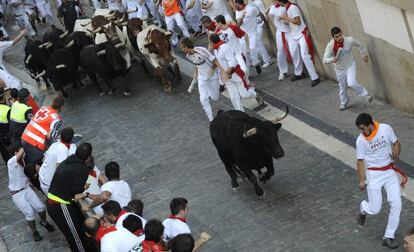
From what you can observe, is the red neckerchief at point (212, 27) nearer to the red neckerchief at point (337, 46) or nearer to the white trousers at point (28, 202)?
the red neckerchief at point (337, 46)

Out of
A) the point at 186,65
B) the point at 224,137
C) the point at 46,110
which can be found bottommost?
the point at 186,65

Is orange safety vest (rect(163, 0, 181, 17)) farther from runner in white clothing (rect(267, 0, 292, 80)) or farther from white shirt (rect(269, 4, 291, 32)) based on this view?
white shirt (rect(269, 4, 291, 32))

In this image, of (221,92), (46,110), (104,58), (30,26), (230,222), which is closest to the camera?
(230,222)

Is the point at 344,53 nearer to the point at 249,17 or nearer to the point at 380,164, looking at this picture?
the point at 249,17

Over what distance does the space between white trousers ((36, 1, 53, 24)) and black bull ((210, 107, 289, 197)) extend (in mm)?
14344

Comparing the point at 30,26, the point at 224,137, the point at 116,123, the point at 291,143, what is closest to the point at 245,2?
the point at 116,123

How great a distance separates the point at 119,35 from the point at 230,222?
7.61 m

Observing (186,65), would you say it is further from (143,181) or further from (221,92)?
(143,181)

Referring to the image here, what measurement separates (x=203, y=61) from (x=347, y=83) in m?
2.46

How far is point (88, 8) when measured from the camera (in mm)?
25906

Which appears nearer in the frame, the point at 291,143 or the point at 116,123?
the point at 291,143

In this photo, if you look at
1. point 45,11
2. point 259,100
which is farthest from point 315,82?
point 45,11

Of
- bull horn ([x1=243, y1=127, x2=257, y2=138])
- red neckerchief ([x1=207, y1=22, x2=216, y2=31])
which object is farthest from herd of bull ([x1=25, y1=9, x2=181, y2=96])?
Answer: bull horn ([x1=243, y1=127, x2=257, y2=138])

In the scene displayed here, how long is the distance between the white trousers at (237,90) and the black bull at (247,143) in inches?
90.2
